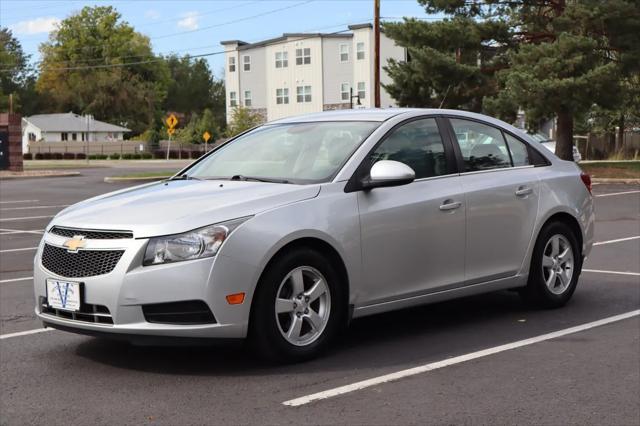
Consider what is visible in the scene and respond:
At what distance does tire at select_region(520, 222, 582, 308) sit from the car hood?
2350mm

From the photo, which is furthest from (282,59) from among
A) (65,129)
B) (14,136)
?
(65,129)

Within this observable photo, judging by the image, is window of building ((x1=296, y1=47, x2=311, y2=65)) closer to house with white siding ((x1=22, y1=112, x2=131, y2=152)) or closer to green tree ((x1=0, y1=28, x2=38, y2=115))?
house with white siding ((x1=22, y1=112, x2=131, y2=152))

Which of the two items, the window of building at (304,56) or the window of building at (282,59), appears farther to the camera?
the window of building at (282,59)

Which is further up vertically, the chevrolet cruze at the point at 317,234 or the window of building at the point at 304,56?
the window of building at the point at 304,56

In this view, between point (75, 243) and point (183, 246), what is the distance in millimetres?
716

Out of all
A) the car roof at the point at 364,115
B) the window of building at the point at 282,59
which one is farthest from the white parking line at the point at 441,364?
the window of building at the point at 282,59

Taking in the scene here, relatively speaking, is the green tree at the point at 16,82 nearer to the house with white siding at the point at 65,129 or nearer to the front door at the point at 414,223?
the house with white siding at the point at 65,129

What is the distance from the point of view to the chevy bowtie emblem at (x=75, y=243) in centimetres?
536

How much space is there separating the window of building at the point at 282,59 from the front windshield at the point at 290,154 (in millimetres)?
65058

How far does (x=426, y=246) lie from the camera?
20.6 ft

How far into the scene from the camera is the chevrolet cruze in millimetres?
5199

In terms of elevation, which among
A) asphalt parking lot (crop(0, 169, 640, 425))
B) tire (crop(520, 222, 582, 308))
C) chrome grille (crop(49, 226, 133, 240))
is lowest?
asphalt parking lot (crop(0, 169, 640, 425))

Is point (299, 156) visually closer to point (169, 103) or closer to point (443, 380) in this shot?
Answer: point (443, 380)

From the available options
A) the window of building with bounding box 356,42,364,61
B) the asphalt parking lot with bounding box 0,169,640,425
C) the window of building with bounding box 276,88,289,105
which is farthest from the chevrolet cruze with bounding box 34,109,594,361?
the window of building with bounding box 276,88,289,105
